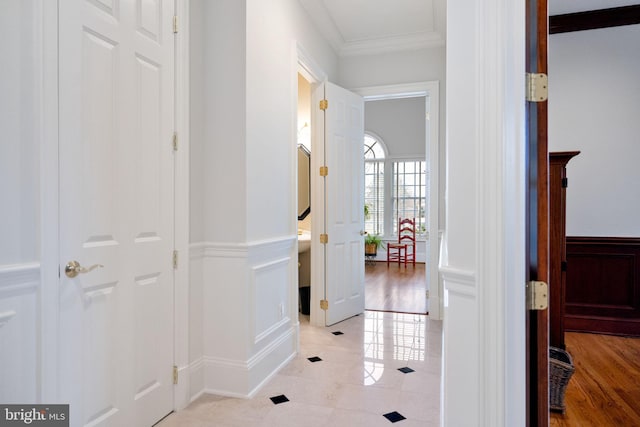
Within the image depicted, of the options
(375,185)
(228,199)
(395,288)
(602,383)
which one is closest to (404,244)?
(375,185)

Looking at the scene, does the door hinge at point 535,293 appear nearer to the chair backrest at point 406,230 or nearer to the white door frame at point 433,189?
the white door frame at point 433,189

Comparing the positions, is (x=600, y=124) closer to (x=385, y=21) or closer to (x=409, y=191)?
Result: (x=385, y=21)

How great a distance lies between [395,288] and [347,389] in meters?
3.42

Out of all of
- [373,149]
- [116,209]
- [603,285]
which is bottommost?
[603,285]

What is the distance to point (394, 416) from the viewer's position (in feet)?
6.96

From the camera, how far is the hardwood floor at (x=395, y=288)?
15.1ft

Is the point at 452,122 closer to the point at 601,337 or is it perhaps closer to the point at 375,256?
the point at 601,337

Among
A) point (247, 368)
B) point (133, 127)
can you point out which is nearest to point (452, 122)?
point (133, 127)

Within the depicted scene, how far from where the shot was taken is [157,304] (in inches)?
79.7

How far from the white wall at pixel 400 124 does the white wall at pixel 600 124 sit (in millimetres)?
4485

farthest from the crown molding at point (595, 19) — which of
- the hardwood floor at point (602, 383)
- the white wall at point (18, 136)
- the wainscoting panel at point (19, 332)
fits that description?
the wainscoting panel at point (19, 332)

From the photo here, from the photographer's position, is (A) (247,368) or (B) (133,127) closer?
(B) (133,127)

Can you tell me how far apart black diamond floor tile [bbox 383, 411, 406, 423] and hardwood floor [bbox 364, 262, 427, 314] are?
2.29 meters

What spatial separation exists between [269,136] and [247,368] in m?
1.56
